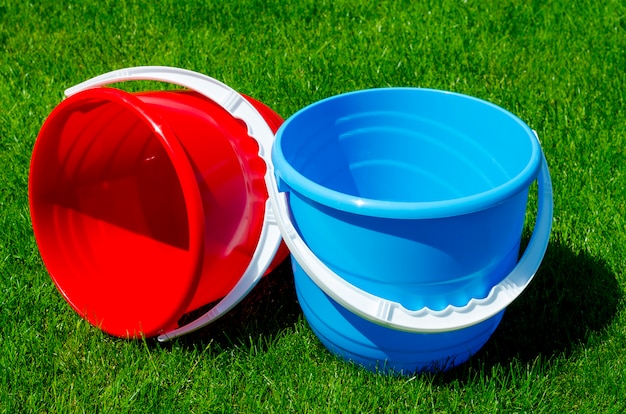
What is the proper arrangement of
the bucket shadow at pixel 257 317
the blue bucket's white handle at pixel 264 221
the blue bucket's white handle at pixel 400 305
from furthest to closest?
1. the bucket shadow at pixel 257 317
2. the blue bucket's white handle at pixel 264 221
3. the blue bucket's white handle at pixel 400 305

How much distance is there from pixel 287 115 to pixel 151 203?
673 mm

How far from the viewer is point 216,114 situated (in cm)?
180

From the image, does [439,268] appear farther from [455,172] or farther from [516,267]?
[455,172]

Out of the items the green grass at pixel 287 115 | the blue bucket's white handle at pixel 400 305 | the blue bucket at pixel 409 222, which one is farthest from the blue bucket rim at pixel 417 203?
the green grass at pixel 287 115

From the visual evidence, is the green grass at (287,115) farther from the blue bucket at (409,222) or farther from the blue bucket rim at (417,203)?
the blue bucket rim at (417,203)

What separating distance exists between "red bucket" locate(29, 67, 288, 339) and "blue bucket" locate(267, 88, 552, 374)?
0.52ft

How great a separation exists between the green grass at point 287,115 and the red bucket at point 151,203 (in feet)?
0.41

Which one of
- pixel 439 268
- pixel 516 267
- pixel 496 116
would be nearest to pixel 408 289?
pixel 439 268

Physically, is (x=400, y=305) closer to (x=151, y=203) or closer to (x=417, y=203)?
(x=417, y=203)

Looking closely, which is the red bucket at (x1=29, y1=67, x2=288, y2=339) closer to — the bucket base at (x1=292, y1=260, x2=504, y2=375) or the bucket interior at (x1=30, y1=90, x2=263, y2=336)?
the bucket interior at (x1=30, y1=90, x2=263, y2=336)

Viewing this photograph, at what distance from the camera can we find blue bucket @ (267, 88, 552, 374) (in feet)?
4.38

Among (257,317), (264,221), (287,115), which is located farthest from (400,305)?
(287,115)

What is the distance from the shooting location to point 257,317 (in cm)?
186

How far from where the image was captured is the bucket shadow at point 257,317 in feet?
5.89
